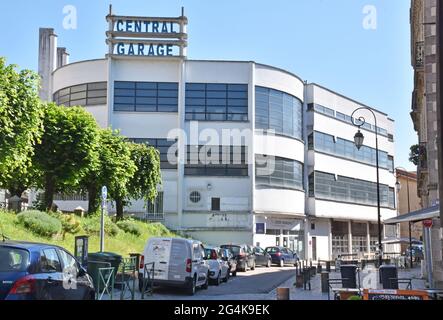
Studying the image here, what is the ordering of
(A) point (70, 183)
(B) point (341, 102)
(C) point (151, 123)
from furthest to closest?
(B) point (341, 102) < (C) point (151, 123) < (A) point (70, 183)

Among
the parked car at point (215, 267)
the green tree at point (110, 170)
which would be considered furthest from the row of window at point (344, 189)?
the parked car at point (215, 267)

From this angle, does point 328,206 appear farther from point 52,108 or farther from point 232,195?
point 52,108

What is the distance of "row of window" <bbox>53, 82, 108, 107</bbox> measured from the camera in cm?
4931

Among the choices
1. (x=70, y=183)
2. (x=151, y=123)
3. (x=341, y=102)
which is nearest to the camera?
(x=70, y=183)

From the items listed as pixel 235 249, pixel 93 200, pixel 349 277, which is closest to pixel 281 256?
pixel 235 249

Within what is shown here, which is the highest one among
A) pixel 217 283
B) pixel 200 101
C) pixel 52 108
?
pixel 200 101

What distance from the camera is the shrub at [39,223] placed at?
24516mm

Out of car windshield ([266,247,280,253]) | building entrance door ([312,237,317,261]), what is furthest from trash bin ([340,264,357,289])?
building entrance door ([312,237,317,261])

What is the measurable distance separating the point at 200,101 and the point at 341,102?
1881cm

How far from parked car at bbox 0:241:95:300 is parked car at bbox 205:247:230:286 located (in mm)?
12532

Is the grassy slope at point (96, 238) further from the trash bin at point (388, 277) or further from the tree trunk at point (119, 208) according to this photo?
the trash bin at point (388, 277)

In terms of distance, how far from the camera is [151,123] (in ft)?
159
